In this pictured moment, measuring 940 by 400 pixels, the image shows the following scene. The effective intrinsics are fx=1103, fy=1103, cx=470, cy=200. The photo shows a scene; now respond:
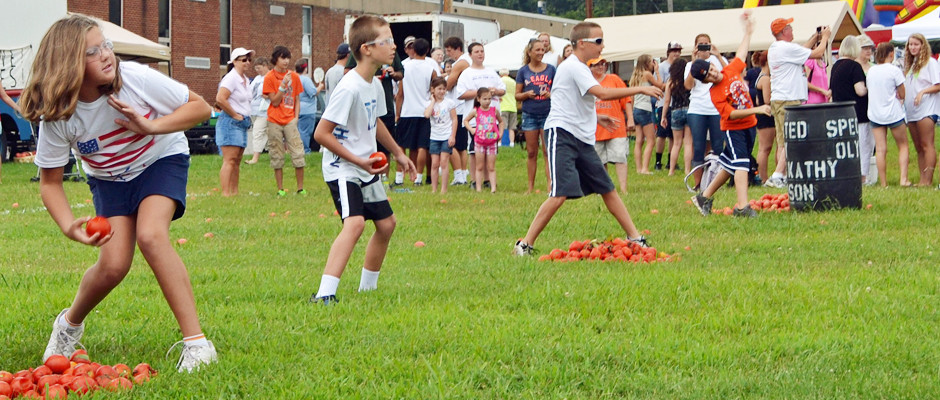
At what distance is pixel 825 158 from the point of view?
37.2ft

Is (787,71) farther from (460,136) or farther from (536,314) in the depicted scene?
(536,314)

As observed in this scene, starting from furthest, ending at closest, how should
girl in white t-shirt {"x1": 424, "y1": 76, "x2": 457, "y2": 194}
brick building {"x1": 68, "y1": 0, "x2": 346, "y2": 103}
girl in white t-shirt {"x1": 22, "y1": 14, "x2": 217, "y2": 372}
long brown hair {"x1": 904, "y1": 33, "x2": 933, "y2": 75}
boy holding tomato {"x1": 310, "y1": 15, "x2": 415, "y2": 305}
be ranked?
brick building {"x1": 68, "y1": 0, "x2": 346, "y2": 103} → girl in white t-shirt {"x1": 424, "y1": 76, "x2": 457, "y2": 194} → long brown hair {"x1": 904, "y1": 33, "x2": 933, "y2": 75} → boy holding tomato {"x1": 310, "y1": 15, "x2": 415, "y2": 305} → girl in white t-shirt {"x1": 22, "y1": 14, "x2": 217, "y2": 372}

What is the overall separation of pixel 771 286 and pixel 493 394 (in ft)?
9.26

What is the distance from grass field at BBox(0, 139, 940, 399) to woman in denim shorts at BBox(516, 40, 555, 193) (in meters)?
3.86

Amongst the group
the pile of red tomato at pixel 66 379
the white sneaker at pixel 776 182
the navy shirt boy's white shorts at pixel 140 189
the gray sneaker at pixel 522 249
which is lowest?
the pile of red tomato at pixel 66 379

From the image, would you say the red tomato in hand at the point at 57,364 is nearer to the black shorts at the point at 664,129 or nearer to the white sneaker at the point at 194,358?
the white sneaker at the point at 194,358

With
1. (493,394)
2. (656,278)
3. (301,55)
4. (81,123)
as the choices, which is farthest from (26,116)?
(301,55)

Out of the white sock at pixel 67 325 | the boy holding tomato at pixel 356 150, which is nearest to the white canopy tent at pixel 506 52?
the boy holding tomato at pixel 356 150

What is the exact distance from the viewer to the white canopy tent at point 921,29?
25516 millimetres

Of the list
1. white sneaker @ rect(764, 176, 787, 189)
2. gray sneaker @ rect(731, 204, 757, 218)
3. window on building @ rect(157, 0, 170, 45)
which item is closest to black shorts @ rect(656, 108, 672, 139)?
white sneaker @ rect(764, 176, 787, 189)

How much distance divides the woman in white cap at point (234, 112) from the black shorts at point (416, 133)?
2.30 m

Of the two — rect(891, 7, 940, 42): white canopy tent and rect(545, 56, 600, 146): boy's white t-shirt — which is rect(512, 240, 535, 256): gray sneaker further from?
rect(891, 7, 940, 42): white canopy tent

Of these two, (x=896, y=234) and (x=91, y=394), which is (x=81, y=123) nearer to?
(x=91, y=394)

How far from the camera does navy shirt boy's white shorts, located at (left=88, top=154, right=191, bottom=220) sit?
4984 millimetres
